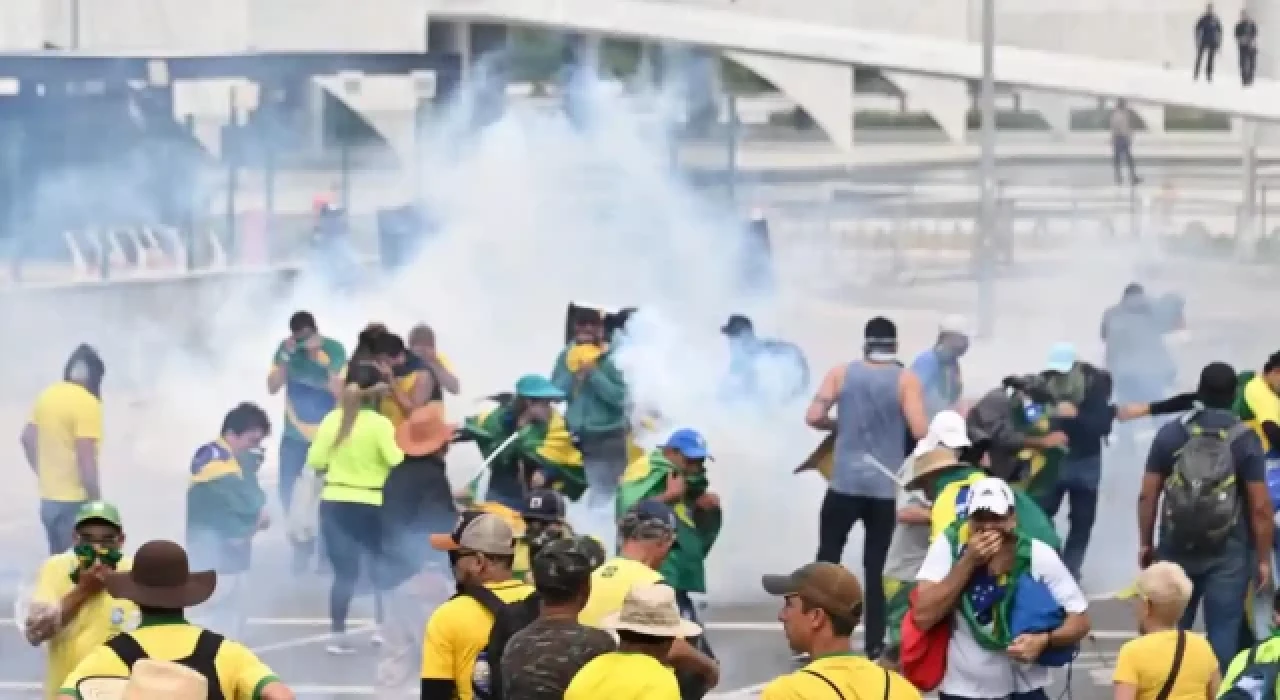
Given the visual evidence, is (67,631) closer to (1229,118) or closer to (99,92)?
(99,92)

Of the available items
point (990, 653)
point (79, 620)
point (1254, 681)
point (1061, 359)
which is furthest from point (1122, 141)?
point (1254, 681)

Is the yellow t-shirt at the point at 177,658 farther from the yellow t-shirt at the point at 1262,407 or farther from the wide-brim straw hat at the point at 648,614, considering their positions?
the yellow t-shirt at the point at 1262,407

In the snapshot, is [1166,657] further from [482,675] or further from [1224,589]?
[1224,589]

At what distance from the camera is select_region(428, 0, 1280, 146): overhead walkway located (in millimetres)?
38969

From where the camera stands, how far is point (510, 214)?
26.4 meters

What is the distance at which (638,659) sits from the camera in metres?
5.91

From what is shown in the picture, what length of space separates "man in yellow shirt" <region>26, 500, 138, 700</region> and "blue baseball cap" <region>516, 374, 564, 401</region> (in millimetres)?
3895

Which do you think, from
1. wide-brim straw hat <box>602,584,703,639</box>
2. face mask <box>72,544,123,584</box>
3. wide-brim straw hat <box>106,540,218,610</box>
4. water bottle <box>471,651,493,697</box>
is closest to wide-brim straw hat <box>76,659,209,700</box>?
wide-brim straw hat <box>106,540,218,610</box>

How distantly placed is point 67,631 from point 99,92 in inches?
765

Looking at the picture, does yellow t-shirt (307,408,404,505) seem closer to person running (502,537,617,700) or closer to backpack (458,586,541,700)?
backpack (458,586,541,700)

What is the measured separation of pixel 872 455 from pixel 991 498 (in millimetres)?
4341

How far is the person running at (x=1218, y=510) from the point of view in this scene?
9352 millimetres

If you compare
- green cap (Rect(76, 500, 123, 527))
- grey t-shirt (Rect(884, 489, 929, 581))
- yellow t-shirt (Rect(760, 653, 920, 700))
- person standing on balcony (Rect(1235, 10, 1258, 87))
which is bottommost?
grey t-shirt (Rect(884, 489, 929, 581))

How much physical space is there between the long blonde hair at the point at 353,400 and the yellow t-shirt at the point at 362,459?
18 millimetres
